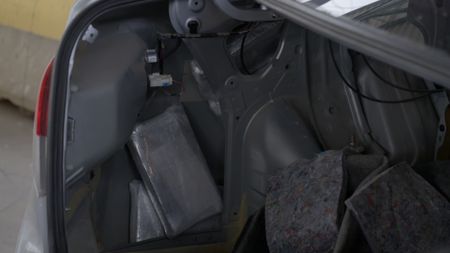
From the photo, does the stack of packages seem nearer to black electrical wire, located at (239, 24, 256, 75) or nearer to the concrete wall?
black electrical wire, located at (239, 24, 256, 75)

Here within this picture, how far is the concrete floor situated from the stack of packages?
1.68 m

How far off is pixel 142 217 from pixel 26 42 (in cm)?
279

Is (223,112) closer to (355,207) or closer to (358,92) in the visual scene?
(358,92)

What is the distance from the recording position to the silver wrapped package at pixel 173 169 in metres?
2.01

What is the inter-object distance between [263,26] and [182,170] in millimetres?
568

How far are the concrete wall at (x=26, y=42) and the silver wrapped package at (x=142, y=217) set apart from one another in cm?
250

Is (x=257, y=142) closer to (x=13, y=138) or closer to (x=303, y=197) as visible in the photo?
(x=303, y=197)

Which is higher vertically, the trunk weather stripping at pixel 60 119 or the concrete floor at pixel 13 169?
the trunk weather stripping at pixel 60 119

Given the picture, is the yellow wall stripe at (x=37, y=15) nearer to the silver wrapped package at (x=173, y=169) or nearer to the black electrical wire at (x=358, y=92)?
the silver wrapped package at (x=173, y=169)

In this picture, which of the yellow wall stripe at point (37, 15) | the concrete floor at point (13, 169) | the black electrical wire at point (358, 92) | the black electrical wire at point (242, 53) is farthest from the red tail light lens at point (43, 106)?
the yellow wall stripe at point (37, 15)

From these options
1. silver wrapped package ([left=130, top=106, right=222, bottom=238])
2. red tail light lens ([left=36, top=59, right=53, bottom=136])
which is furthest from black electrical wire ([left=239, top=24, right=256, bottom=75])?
red tail light lens ([left=36, top=59, right=53, bottom=136])

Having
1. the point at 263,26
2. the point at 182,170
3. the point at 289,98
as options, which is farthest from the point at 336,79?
the point at 182,170

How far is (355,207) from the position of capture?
61.3 inches

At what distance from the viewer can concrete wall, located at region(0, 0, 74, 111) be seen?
14.0ft
